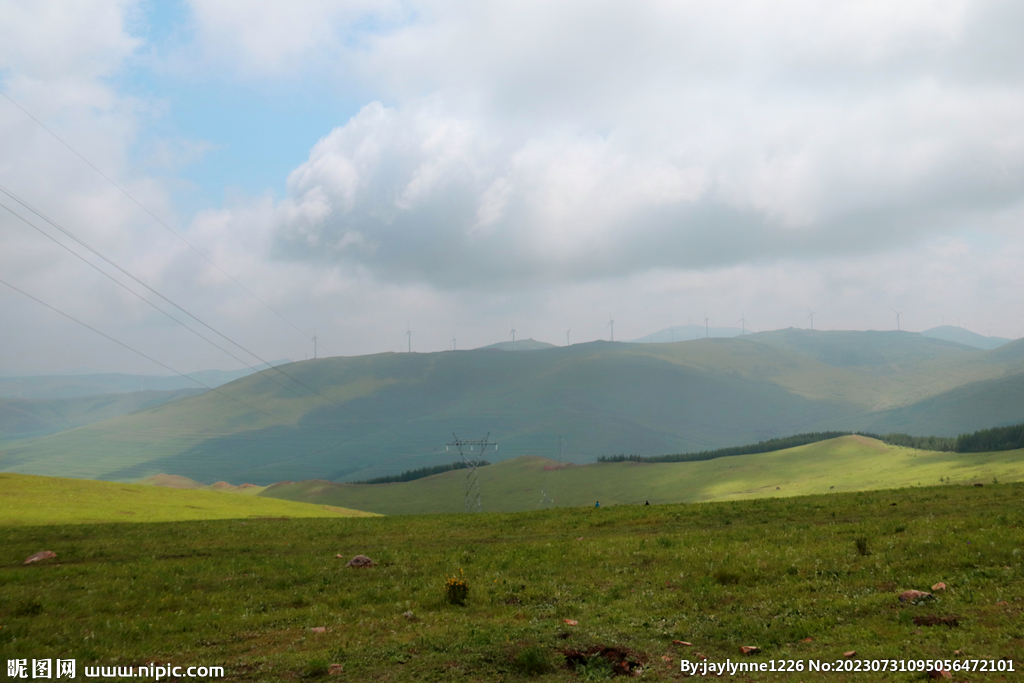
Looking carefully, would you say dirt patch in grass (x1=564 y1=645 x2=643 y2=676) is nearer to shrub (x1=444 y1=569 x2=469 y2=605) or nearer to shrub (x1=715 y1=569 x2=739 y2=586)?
shrub (x1=444 y1=569 x2=469 y2=605)

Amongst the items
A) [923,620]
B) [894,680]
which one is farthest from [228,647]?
[923,620]

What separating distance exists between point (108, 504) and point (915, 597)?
65.4m

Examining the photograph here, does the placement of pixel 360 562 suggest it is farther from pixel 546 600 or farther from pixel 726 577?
pixel 726 577

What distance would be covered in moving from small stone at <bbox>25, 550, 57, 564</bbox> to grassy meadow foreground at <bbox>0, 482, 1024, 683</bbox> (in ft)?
1.75

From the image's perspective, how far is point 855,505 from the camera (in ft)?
111

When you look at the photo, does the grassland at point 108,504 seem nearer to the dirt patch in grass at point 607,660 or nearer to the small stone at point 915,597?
the dirt patch in grass at point 607,660

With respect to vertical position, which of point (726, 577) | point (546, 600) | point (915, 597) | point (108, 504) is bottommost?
point (108, 504)

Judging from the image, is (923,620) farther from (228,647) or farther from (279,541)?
(279,541)

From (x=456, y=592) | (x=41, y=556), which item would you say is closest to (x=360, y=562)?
(x=456, y=592)

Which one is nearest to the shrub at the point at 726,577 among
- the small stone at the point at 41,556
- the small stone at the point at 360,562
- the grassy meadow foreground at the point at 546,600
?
the grassy meadow foreground at the point at 546,600

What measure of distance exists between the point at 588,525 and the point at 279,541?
16.7 meters

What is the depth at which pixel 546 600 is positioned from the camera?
19.5 meters

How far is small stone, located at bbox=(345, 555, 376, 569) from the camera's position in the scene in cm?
2518

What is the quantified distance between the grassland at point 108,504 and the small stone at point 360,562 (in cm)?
3213
